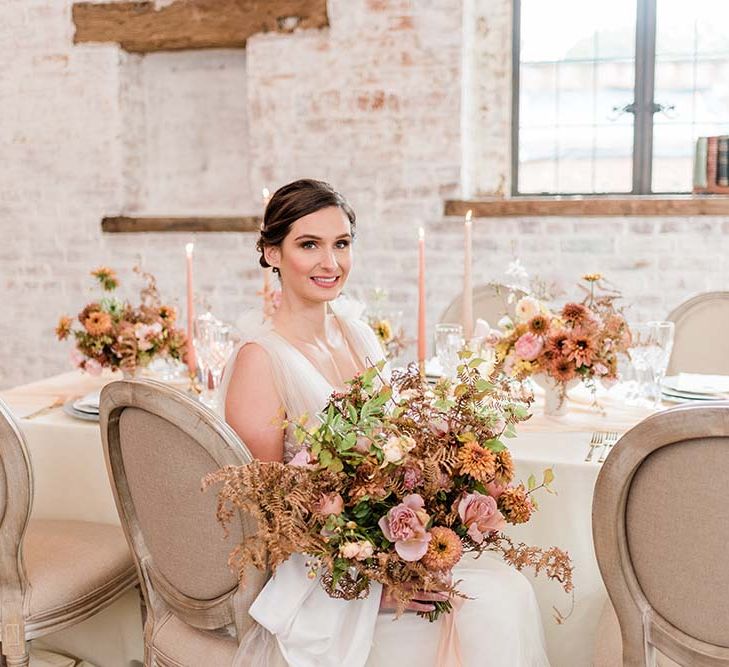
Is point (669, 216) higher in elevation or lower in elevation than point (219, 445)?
higher

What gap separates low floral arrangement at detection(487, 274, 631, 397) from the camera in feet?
7.32

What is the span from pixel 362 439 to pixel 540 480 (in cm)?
76

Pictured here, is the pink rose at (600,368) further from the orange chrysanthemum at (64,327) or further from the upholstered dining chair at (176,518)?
the orange chrysanthemum at (64,327)

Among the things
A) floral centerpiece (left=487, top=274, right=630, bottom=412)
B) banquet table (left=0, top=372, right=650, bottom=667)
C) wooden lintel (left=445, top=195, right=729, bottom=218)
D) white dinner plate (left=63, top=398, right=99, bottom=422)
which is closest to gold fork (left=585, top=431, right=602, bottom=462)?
banquet table (left=0, top=372, right=650, bottom=667)

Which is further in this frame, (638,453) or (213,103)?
(213,103)

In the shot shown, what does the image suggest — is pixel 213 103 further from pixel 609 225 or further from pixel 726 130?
pixel 726 130

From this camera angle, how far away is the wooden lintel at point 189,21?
4586mm

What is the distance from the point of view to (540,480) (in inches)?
80.8

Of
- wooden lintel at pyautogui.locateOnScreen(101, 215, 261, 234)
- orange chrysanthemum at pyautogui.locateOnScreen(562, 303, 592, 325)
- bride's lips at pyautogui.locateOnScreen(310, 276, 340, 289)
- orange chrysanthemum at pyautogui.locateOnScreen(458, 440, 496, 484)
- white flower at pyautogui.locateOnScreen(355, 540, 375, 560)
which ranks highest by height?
wooden lintel at pyautogui.locateOnScreen(101, 215, 261, 234)

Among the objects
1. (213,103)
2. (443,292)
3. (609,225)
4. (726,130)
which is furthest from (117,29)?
(726,130)

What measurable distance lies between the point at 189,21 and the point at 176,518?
12.0 feet

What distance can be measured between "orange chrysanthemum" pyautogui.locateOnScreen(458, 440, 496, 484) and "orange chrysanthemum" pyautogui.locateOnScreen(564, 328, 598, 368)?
2.77 ft

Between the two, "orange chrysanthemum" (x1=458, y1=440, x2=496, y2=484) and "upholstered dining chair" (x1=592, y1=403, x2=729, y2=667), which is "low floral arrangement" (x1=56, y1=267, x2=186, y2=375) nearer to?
"orange chrysanthemum" (x1=458, y1=440, x2=496, y2=484)

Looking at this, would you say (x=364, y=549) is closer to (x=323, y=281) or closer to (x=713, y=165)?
(x=323, y=281)
